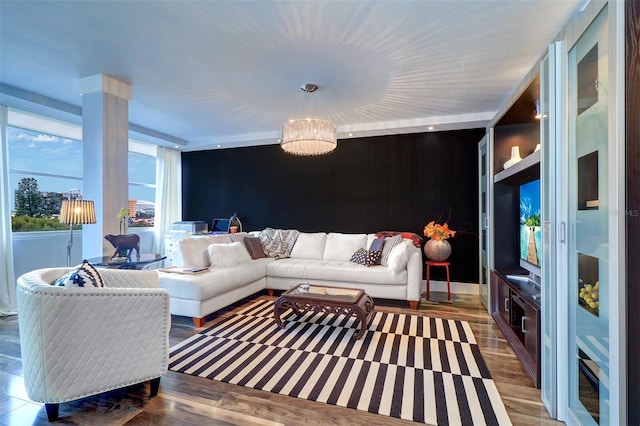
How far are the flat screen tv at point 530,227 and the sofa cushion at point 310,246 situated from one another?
2.75 metres

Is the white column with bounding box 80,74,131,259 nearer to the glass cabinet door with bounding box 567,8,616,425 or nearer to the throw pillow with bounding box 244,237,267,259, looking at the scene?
the throw pillow with bounding box 244,237,267,259

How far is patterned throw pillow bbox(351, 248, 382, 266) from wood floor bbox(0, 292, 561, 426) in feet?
6.37

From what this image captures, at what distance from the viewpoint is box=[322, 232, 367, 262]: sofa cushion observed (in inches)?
185

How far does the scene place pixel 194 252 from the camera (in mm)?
3869

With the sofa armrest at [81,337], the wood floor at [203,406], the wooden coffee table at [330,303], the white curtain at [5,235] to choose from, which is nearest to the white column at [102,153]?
the white curtain at [5,235]

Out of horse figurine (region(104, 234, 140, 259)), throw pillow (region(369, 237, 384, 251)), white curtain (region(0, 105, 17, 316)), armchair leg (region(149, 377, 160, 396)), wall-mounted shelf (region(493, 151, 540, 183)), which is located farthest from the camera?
throw pillow (region(369, 237, 384, 251))

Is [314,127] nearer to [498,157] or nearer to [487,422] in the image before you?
[498,157]

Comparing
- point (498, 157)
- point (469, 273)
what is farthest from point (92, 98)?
point (469, 273)

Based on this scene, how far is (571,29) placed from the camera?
64.5 inches

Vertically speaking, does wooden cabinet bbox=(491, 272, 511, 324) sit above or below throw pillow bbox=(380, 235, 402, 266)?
below

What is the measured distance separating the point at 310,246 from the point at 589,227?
379 centimetres

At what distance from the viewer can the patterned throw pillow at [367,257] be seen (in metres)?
4.14

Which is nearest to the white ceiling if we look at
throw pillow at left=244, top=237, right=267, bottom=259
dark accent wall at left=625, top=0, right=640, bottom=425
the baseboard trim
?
dark accent wall at left=625, top=0, right=640, bottom=425

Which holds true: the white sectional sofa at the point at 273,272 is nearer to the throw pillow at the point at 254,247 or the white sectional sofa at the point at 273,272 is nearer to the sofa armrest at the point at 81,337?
the throw pillow at the point at 254,247
